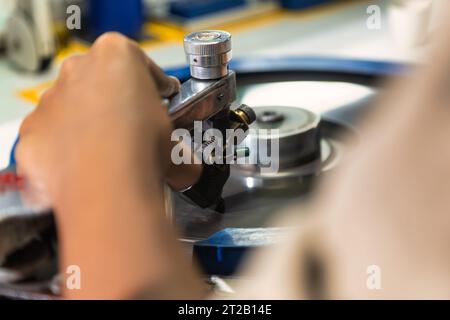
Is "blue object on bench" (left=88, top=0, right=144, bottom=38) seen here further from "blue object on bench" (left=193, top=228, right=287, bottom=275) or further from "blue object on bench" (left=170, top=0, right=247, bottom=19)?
"blue object on bench" (left=193, top=228, right=287, bottom=275)

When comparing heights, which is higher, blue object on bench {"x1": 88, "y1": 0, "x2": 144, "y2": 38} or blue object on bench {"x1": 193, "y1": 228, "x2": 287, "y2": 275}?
blue object on bench {"x1": 193, "y1": 228, "x2": 287, "y2": 275}

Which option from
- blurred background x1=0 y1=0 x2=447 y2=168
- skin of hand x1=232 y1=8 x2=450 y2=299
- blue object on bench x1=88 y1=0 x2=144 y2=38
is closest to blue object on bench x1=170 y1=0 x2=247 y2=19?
blurred background x1=0 y1=0 x2=447 y2=168

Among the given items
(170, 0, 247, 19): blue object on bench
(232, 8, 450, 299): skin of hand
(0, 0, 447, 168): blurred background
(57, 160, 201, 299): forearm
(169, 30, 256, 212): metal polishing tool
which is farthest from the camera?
(170, 0, 247, 19): blue object on bench

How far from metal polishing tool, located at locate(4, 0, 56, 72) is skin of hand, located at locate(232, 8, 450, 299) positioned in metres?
1.05

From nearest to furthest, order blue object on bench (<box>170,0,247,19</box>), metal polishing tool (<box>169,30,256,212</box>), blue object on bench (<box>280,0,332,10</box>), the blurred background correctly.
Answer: metal polishing tool (<box>169,30,256,212</box>) < the blurred background < blue object on bench (<box>170,0,247,19</box>) < blue object on bench (<box>280,0,332,10</box>)

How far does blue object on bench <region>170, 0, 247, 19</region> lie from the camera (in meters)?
1.50

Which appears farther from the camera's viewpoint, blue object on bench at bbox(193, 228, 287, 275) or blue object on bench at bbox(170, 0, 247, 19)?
blue object on bench at bbox(170, 0, 247, 19)

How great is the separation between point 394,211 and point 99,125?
0.24m

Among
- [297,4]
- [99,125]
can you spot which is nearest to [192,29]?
[297,4]

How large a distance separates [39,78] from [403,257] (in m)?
1.08

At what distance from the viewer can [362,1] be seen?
1737mm
